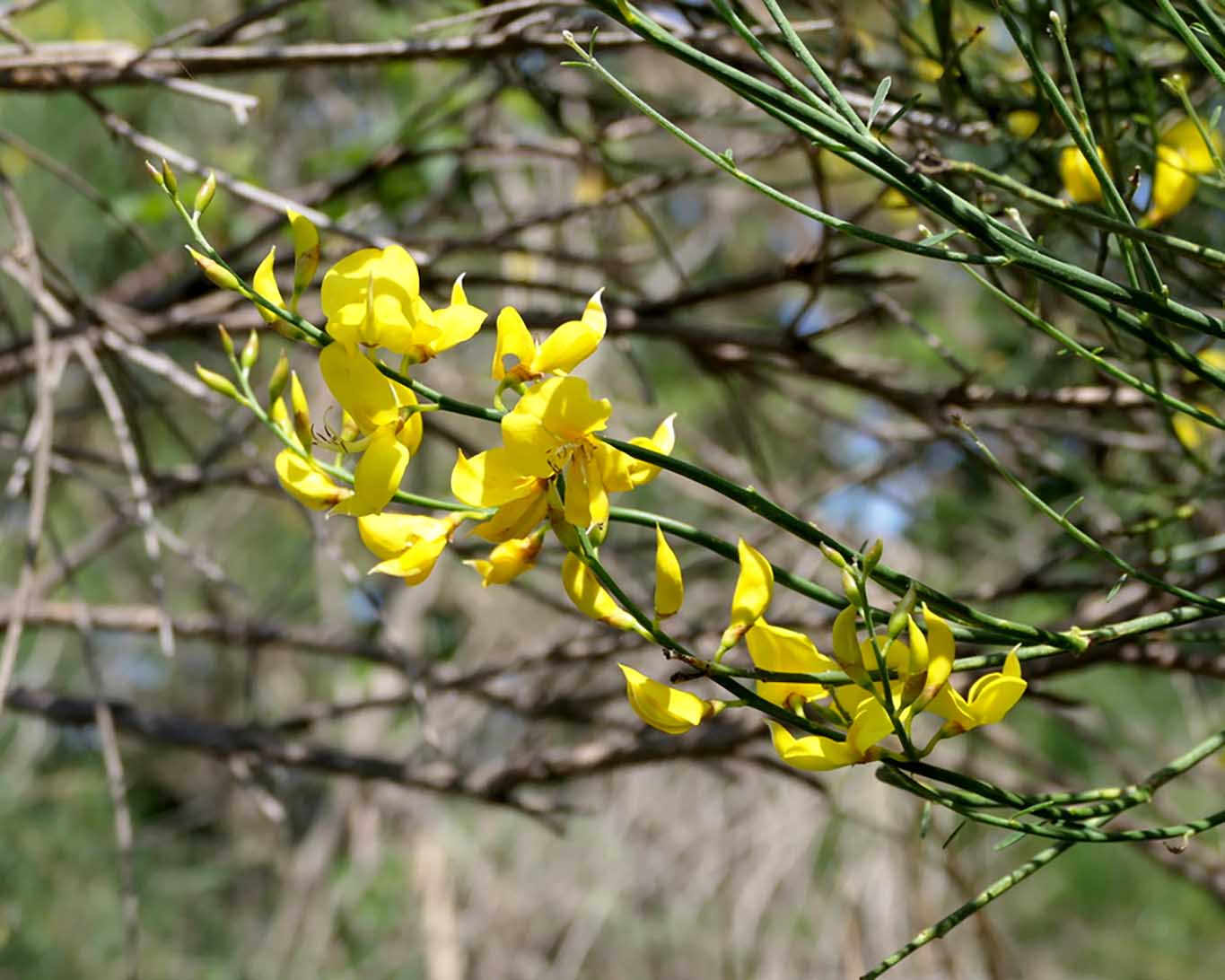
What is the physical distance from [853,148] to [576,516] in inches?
6.5

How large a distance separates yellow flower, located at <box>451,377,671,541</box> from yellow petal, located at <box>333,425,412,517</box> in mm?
21

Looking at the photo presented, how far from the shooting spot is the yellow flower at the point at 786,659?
44cm

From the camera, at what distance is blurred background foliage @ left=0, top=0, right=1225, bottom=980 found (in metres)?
0.92

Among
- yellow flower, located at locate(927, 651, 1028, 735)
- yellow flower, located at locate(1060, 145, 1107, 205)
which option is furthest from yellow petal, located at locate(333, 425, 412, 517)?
yellow flower, located at locate(1060, 145, 1107, 205)

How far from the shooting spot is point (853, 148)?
0.42 m

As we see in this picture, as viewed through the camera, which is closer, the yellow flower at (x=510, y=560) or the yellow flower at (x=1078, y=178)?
the yellow flower at (x=510, y=560)

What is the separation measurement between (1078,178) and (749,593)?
0.46 m

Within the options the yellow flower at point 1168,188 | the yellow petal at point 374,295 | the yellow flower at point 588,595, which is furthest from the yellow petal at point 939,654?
the yellow flower at point 1168,188

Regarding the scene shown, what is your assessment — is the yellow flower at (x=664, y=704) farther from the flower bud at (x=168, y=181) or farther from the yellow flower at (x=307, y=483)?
the flower bud at (x=168, y=181)

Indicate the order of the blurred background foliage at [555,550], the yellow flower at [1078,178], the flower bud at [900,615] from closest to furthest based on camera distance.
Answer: the flower bud at [900,615], the yellow flower at [1078,178], the blurred background foliage at [555,550]

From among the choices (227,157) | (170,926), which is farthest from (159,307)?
(170,926)

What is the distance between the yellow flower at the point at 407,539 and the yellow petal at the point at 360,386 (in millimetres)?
44

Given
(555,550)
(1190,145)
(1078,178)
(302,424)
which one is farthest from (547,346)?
(1190,145)

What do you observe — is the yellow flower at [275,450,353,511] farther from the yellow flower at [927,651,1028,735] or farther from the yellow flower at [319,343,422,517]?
the yellow flower at [927,651,1028,735]
